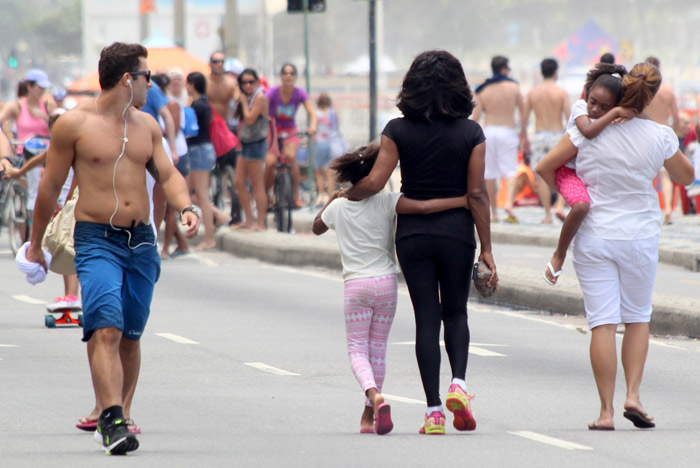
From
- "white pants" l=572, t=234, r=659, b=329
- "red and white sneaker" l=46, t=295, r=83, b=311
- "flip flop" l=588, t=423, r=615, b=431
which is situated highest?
"white pants" l=572, t=234, r=659, b=329

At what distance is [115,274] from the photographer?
6.43 meters

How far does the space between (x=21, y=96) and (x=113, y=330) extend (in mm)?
10215

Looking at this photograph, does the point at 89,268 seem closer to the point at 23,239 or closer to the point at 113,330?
the point at 113,330

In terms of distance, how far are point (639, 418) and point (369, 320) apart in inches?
53.0

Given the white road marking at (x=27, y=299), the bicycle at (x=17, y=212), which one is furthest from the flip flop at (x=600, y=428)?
the bicycle at (x=17, y=212)

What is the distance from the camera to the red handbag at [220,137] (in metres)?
16.7

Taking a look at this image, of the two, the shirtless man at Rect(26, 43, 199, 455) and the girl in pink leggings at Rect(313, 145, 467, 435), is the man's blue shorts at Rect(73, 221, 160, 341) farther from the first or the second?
the girl in pink leggings at Rect(313, 145, 467, 435)

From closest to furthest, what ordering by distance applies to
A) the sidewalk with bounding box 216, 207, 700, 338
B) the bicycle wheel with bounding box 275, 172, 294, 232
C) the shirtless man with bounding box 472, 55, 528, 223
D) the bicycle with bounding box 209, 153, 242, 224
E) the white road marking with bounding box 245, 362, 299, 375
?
the white road marking with bounding box 245, 362, 299, 375 < the sidewalk with bounding box 216, 207, 700, 338 < the bicycle wheel with bounding box 275, 172, 294, 232 < the shirtless man with bounding box 472, 55, 528, 223 < the bicycle with bounding box 209, 153, 242, 224

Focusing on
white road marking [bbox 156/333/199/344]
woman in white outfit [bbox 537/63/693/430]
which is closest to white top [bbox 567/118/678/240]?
woman in white outfit [bbox 537/63/693/430]

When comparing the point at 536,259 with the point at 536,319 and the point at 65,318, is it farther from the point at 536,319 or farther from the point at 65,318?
the point at 65,318

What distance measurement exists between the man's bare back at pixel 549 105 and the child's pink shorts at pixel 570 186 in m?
11.1

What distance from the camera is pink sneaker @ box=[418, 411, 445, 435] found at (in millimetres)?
6691

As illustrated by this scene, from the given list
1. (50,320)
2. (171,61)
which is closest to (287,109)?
(50,320)

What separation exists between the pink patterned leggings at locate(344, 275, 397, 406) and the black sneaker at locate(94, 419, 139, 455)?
115 centimetres
